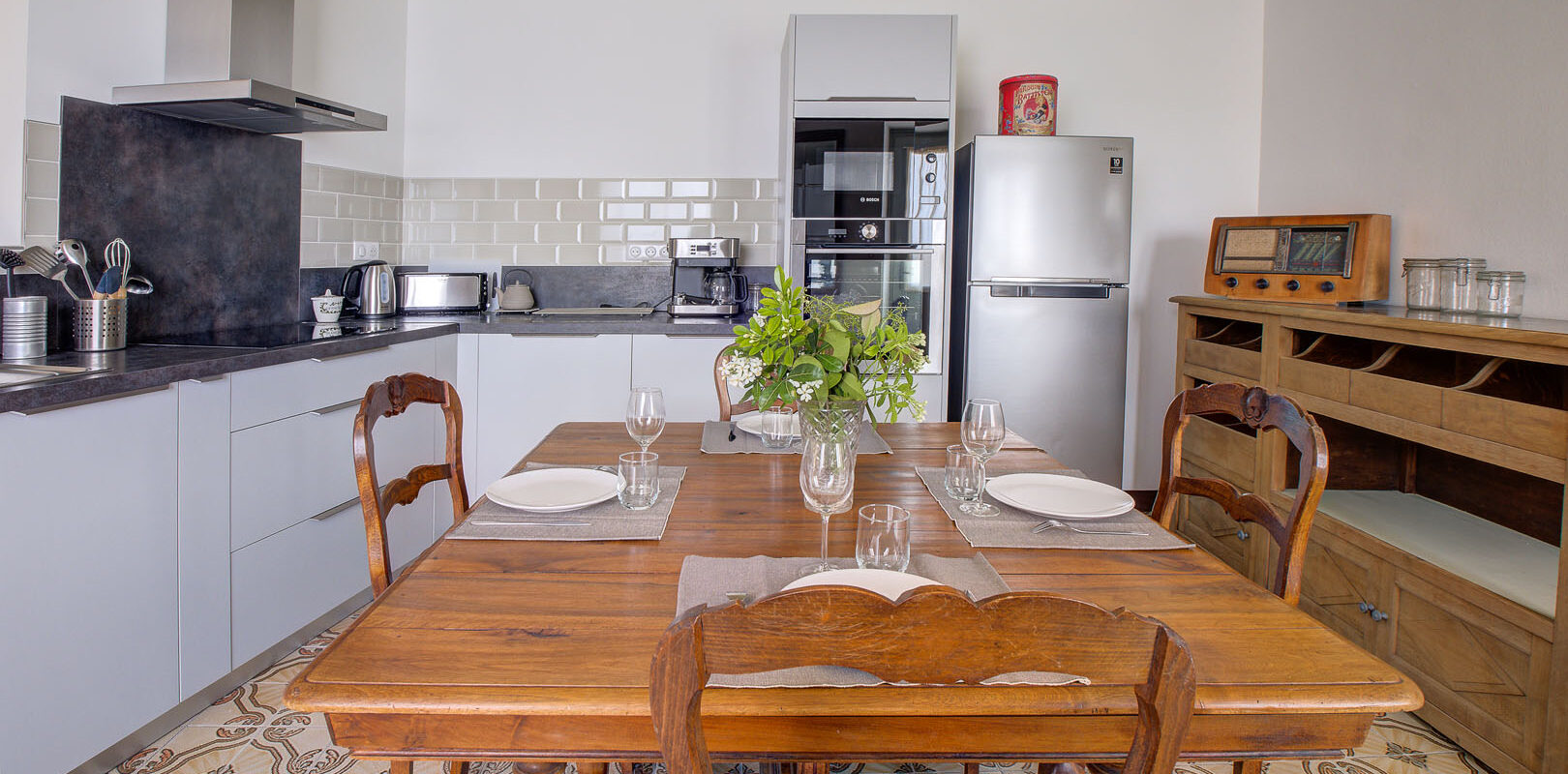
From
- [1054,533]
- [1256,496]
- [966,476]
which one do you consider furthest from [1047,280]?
[1054,533]

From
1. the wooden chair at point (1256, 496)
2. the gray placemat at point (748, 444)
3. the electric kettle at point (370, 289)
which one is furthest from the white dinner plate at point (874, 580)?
the electric kettle at point (370, 289)

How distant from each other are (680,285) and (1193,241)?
7.46 ft

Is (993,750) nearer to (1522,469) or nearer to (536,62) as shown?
(1522,469)

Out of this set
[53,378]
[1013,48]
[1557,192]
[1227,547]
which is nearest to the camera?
[53,378]

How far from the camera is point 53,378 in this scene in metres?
1.83

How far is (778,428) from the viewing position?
2.11 m

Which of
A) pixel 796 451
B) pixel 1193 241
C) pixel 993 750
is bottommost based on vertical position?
pixel 993 750

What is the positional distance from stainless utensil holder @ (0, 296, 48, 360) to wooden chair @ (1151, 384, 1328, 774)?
2.50m

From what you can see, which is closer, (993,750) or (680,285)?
(993,750)

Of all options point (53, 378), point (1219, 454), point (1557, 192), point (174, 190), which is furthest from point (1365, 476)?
point (174, 190)

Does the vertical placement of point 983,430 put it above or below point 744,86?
below

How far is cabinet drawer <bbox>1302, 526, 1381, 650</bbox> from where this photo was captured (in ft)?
8.17

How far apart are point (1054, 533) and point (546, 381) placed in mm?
2608

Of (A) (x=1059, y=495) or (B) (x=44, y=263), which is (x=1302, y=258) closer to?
(A) (x=1059, y=495)
